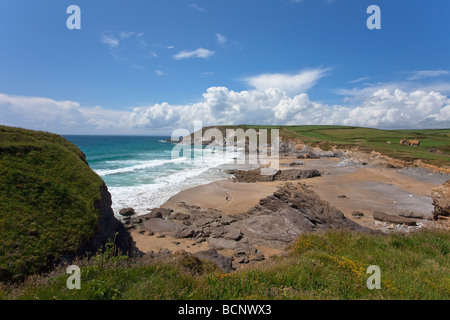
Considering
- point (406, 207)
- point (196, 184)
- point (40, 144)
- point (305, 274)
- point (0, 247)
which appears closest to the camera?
point (305, 274)

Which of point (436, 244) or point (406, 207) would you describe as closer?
point (436, 244)

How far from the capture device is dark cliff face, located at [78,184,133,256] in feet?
25.4

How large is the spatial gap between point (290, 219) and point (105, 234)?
9.67 m

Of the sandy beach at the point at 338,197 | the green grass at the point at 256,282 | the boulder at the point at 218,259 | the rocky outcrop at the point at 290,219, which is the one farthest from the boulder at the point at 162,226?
the green grass at the point at 256,282

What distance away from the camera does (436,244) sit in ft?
26.6

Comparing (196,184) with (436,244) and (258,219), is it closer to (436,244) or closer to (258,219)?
(258,219)

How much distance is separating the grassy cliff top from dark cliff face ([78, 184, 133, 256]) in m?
0.32

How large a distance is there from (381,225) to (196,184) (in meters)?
19.2

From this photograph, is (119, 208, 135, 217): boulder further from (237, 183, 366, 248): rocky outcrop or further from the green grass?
the green grass

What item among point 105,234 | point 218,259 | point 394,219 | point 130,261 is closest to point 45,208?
point 105,234

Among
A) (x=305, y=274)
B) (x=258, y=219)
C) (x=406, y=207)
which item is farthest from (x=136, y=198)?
(x=406, y=207)

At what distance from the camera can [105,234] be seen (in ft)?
29.0

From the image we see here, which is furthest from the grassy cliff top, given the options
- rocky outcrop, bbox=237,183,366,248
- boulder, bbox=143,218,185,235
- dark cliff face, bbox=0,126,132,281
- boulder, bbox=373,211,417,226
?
boulder, bbox=373,211,417,226
